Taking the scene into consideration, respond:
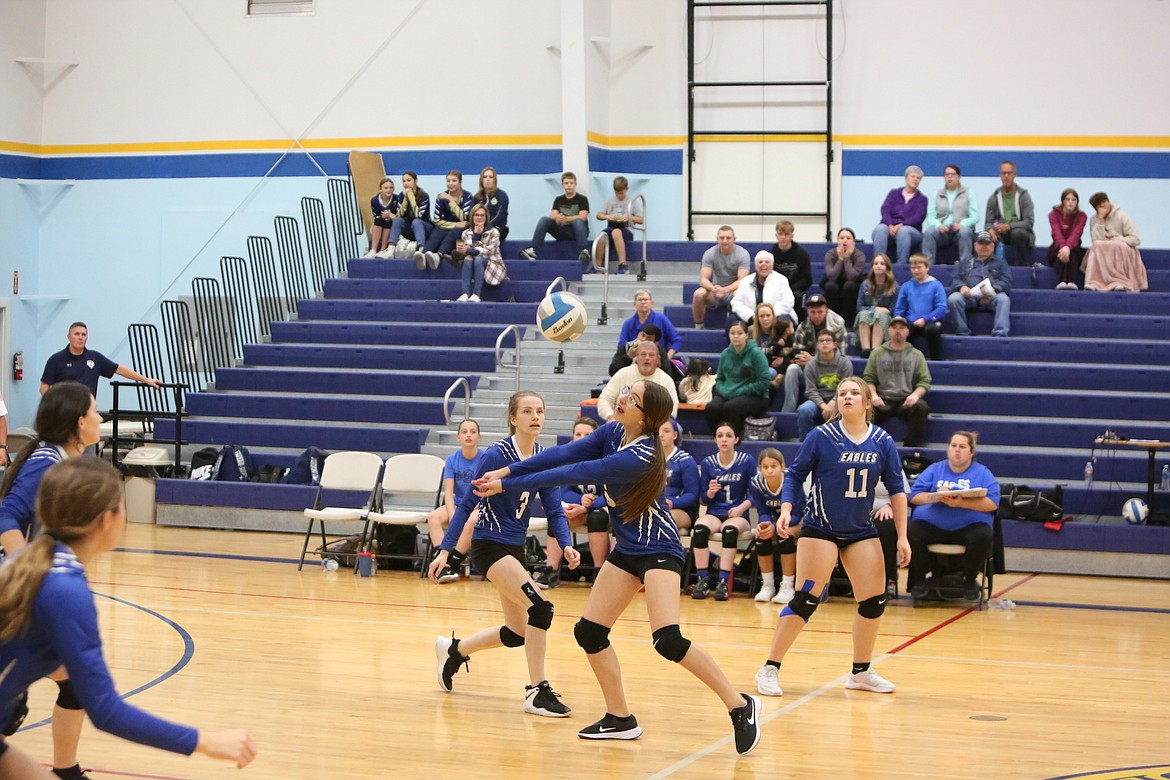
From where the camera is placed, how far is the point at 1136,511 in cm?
1188

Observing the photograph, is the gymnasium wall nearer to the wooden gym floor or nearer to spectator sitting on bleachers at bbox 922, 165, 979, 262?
spectator sitting on bleachers at bbox 922, 165, 979, 262

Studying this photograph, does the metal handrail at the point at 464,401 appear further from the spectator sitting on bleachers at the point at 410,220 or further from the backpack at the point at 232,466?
the spectator sitting on bleachers at the point at 410,220

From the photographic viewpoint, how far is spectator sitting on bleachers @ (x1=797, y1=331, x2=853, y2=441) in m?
12.5

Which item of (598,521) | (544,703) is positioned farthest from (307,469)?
(544,703)

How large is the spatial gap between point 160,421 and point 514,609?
33.1 feet

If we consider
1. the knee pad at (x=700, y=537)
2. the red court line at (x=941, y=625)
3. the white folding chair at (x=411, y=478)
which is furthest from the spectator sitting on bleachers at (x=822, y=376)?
the white folding chair at (x=411, y=478)

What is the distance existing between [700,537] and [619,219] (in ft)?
22.9

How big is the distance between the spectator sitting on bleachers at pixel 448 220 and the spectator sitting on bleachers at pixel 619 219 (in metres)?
1.78

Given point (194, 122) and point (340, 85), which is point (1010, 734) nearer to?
point (340, 85)

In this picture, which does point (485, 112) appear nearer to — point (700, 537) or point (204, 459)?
point (204, 459)

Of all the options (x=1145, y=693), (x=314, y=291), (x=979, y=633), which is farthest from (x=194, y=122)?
(x=1145, y=693)

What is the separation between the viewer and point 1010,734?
21.1ft

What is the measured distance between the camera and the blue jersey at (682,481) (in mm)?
11203

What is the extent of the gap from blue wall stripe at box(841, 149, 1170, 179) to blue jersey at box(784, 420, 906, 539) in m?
11.2
